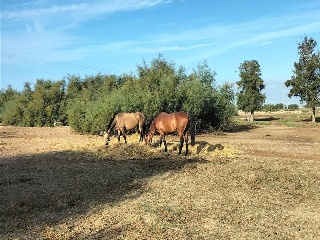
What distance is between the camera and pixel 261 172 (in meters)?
10.9

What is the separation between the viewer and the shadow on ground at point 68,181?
714 centimetres

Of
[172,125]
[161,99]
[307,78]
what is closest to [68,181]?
[172,125]

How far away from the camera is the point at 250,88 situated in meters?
53.9

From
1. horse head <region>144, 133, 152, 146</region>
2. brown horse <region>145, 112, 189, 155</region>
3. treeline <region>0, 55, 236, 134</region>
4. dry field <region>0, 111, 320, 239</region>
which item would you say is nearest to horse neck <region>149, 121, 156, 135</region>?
brown horse <region>145, 112, 189, 155</region>

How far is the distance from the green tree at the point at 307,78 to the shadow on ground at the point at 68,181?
34513mm

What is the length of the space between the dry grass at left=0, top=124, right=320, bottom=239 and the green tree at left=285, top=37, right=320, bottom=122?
110 feet

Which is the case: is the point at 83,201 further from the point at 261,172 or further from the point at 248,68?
the point at 248,68

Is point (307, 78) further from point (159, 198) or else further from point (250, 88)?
point (159, 198)

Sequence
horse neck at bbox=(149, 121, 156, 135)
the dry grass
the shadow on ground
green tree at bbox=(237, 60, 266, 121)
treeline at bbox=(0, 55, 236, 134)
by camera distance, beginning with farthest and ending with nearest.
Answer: green tree at bbox=(237, 60, 266, 121)
treeline at bbox=(0, 55, 236, 134)
horse neck at bbox=(149, 121, 156, 135)
the shadow on ground
the dry grass

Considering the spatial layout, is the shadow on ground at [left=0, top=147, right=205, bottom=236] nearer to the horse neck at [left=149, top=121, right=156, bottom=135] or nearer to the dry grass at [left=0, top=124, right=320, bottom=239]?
the dry grass at [left=0, top=124, right=320, bottom=239]

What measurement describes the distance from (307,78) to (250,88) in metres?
10.8

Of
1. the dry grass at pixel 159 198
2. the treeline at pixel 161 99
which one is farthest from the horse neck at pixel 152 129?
the treeline at pixel 161 99

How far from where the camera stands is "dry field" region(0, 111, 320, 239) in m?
6.21

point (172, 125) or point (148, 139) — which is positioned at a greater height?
point (172, 125)
